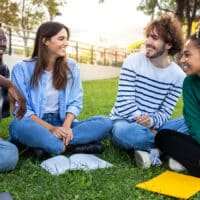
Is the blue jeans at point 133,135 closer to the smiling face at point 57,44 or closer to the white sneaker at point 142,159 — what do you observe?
the white sneaker at point 142,159

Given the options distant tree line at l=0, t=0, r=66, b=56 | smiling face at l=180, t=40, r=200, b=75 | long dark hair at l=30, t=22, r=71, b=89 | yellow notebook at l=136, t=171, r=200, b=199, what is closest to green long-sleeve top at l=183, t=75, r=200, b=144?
smiling face at l=180, t=40, r=200, b=75

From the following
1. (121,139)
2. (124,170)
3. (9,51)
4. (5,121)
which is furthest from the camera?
(9,51)

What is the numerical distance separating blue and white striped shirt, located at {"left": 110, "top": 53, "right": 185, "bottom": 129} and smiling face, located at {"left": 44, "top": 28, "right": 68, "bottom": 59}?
1.86ft

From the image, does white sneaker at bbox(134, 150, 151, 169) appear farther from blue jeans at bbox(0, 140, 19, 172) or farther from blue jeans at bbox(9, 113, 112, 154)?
blue jeans at bbox(0, 140, 19, 172)

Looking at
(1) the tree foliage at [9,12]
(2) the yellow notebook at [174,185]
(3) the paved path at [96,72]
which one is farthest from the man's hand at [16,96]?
(1) the tree foliage at [9,12]

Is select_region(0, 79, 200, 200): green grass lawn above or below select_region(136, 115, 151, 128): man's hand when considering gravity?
below

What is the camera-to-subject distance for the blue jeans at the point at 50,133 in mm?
3598

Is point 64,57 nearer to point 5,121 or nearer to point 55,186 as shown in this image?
point 55,186

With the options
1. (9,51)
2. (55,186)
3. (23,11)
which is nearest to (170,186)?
(55,186)

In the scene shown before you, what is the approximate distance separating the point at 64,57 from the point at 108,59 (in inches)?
854

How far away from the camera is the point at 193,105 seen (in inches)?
136

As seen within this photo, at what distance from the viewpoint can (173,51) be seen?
4.00 meters

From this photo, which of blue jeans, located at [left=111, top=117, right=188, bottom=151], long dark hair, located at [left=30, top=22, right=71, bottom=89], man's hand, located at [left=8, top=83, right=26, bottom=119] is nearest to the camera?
man's hand, located at [left=8, top=83, right=26, bottom=119]

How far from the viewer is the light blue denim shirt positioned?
3881 millimetres
